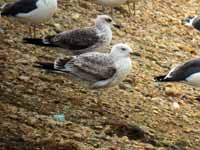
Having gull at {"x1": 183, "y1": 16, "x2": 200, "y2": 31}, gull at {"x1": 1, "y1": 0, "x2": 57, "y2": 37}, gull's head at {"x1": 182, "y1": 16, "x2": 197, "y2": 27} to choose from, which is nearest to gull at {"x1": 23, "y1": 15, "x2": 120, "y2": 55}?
gull at {"x1": 1, "y1": 0, "x2": 57, "y2": 37}

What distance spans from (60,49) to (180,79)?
5.98ft

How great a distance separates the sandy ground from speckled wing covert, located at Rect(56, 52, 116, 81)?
1.52ft

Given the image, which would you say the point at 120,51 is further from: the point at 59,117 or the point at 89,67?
the point at 59,117

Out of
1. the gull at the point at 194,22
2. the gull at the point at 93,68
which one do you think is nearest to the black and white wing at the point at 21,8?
the gull at the point at 93,68

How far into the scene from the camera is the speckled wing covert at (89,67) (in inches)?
327

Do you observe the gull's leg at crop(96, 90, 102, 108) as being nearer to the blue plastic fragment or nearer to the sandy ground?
the sandy ground

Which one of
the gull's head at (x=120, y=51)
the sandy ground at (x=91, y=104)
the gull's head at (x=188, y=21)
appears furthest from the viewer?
the gull's head at (x=188, y=21)

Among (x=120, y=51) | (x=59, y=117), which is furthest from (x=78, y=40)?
(x=59, y=117)

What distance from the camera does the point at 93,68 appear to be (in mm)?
8328

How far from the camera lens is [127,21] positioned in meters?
12.9

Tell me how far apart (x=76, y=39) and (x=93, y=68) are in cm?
96

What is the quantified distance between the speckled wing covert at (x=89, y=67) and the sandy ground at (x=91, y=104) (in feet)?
1.52

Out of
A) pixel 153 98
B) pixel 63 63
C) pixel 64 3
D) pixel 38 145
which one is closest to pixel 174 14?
pixel 64 3

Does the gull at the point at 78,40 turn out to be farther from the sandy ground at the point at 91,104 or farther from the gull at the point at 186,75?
the gull at the point at 186,75
